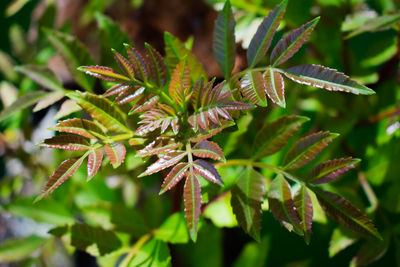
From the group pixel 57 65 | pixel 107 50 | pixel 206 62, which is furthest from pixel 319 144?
pixel 57 65

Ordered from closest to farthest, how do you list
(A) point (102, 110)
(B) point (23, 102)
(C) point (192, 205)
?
(C) point (192, 205) < (A) point (102, 110) < (B) point (23, 102)

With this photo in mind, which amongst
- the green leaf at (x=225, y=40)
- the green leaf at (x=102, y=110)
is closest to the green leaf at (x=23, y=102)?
the green leaf at (x=102, y=110)

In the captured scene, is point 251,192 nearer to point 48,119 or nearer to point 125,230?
point 125,230

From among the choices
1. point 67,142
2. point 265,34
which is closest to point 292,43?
point 265,34

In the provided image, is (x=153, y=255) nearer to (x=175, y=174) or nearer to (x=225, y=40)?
(x=175, y=174)

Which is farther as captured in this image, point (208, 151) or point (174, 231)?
point (174, 231)

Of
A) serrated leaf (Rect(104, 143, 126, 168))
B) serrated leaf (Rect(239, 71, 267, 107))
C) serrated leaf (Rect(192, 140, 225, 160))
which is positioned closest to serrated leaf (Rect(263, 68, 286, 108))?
serrated leaf (Rect(239, 71, 267, 107))

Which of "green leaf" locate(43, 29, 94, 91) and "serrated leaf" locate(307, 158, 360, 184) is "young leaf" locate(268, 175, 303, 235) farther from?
"green leaf" locate(43, 29, 94, 91)

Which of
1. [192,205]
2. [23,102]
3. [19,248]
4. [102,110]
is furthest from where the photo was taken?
[19,248]
